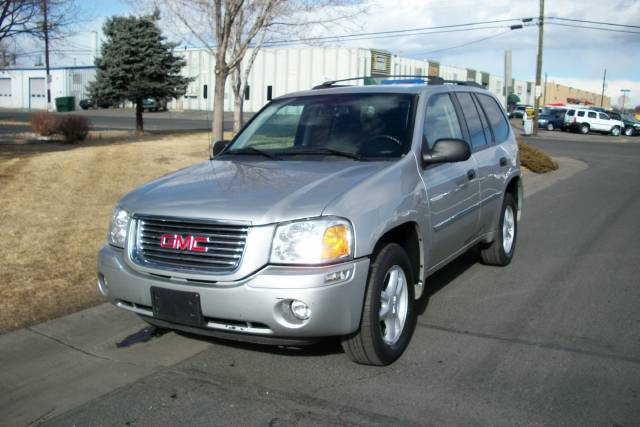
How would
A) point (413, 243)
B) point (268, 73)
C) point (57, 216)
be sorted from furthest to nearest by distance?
point (268, 73)
point (57, 216)
point (413, 243)

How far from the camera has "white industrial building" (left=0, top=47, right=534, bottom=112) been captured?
54.7 m

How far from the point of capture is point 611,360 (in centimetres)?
445

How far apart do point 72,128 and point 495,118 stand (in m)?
13.7

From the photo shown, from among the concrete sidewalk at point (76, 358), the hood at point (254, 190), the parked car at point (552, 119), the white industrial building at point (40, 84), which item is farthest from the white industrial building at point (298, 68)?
the concrete sidewalk at point (76, 358)

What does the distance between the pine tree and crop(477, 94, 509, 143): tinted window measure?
17.6m

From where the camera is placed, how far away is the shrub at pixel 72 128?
17766mm

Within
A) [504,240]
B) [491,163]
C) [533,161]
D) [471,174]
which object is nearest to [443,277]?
[504,240]

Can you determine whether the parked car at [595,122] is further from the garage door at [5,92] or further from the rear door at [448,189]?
the garage door at [5,92]

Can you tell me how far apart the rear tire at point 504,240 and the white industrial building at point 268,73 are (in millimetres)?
41539

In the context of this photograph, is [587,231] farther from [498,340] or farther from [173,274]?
[173,274]

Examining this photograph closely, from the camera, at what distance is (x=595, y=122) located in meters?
44.1

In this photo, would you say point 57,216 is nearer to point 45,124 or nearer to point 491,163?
point 491,163

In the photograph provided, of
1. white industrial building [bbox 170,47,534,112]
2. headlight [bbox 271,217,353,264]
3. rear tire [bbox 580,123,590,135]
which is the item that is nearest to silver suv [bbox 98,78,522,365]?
headlight [bbox 271,217,353,264]

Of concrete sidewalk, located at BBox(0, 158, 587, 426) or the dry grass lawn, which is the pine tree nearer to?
the dry grass lawn
